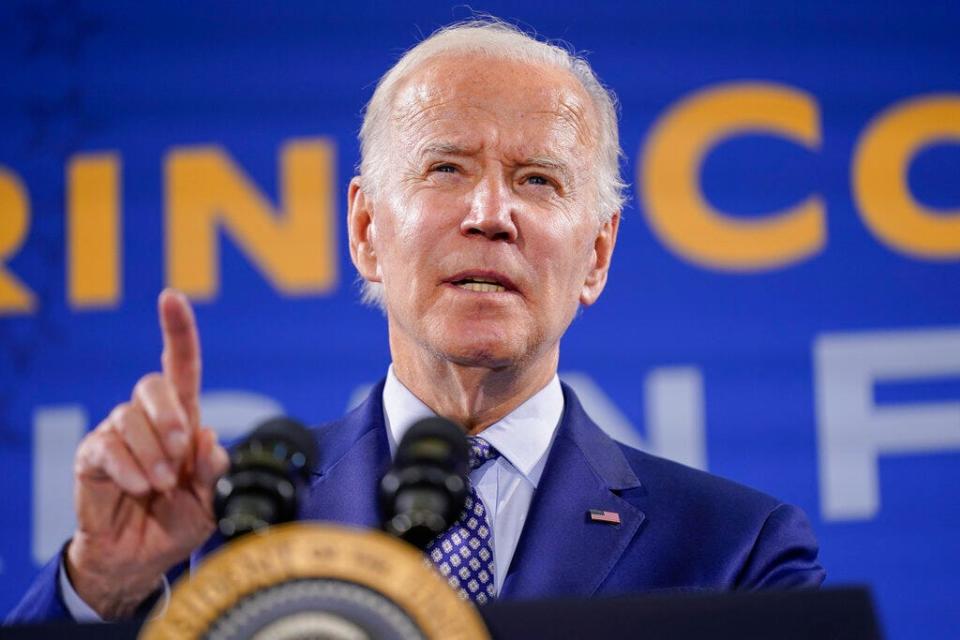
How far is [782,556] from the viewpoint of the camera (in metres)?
1.58

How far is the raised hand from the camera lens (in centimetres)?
107

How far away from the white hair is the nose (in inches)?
8.3

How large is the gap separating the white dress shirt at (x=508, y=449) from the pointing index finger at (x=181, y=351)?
1.64 ft

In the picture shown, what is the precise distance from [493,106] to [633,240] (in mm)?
1012

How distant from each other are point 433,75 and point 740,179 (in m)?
1.21

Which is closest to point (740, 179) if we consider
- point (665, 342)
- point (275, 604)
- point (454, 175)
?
point (665, 342)

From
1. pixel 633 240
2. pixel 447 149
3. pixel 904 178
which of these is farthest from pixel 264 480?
pixel 904 178

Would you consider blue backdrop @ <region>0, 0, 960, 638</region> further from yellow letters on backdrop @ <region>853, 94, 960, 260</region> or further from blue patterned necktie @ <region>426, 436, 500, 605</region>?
blue patterned necktie @ <region>426, 436, 500, 605</region>

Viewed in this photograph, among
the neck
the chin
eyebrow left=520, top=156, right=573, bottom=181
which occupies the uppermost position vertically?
eyebrow left=520, top=156, right=573, bottom=181

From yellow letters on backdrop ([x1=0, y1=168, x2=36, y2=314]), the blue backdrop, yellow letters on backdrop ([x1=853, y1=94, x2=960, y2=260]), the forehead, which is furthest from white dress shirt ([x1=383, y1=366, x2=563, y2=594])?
yellow letters on backdrop ([x1=0, y1=168, x2=36, y2=314])

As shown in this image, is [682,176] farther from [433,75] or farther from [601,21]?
[433,75]

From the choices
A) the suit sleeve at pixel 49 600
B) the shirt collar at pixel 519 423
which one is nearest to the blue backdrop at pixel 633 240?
the shirt collar at pixel 519 423

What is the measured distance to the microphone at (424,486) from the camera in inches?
37.8

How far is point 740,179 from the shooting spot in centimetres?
280
